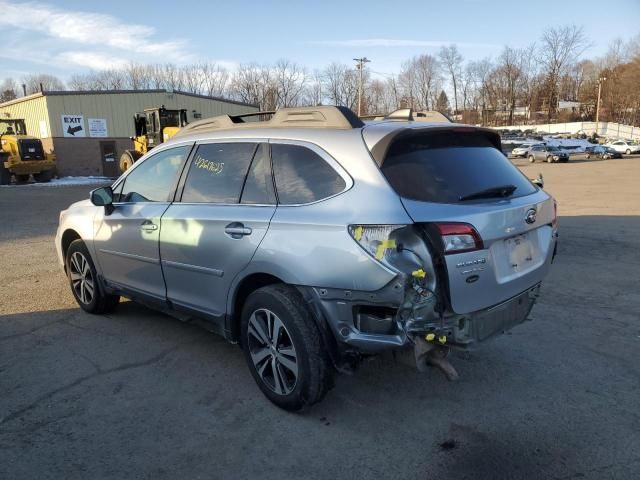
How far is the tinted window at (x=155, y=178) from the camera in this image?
4.05 meters

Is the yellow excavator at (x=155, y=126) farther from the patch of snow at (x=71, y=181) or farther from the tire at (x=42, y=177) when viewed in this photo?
the tire at (x=42, y=177)

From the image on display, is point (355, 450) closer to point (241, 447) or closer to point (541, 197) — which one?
point (241, 447)

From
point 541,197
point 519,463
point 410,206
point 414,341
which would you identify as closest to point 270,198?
point 410,206

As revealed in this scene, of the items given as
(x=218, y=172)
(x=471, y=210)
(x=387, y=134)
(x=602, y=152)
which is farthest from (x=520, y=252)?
(x=602, y=152)

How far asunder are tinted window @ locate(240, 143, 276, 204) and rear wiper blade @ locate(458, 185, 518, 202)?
4.06 ft

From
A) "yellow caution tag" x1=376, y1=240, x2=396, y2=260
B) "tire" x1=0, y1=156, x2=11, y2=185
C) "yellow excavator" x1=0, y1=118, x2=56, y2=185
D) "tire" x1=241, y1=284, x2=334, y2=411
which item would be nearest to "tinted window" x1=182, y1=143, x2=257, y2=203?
"tire" x1=241, y1=284, x2=334, y2=411

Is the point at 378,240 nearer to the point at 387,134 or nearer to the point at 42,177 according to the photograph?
the point at 387,134

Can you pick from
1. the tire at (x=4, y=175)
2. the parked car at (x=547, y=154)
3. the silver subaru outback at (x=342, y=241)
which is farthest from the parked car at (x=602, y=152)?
the silver subaru outback at (x=342, y=241)

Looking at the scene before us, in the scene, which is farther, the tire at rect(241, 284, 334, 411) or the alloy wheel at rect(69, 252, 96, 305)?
the alloy wheel at rect(69, 252, 96, 305)

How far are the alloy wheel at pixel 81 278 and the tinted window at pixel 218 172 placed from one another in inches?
70.7

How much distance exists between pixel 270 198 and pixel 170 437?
1613 mm

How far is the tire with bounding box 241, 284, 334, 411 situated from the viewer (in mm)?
2938

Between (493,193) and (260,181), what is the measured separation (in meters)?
1.52

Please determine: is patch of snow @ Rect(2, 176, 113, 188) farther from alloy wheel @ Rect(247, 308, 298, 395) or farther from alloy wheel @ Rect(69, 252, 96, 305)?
alloy wheel @ Rect(247, 308, 298, 395)
